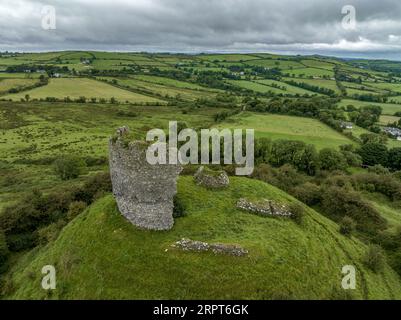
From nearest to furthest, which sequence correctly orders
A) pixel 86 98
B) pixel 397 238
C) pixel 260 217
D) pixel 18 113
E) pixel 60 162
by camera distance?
1. pixel 260 217
2. pixel 397 238
3. pixel 60 162
4. pixel 18 113
5. pixel 86 98

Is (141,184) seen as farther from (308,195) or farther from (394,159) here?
(394,159)

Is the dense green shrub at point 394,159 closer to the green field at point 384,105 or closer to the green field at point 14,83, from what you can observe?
the green field at point 384,105

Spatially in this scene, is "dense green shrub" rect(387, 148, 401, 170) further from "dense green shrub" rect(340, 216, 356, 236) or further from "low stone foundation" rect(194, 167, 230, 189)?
"low stone foundation" rect(194, 167, 230, 189)

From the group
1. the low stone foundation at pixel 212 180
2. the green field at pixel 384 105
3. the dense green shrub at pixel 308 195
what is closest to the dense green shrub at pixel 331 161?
the dense green shrub at pixel 308 195
